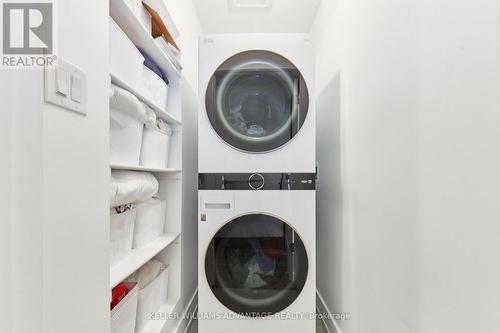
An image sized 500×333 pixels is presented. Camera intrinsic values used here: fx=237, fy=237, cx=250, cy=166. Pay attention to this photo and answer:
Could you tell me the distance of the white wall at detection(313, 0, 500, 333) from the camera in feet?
1.95

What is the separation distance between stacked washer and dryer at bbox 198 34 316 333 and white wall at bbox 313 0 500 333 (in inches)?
9.5

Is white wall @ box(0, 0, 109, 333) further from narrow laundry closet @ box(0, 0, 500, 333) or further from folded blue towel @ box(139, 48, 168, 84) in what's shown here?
folded blue towel @ box(139, 48, 168, 84)

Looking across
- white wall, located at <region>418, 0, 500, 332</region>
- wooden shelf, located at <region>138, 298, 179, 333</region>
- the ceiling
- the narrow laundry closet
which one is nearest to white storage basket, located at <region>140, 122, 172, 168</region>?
the narrow laundry closet

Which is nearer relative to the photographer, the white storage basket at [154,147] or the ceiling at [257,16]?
the white storage basket at [154,147]

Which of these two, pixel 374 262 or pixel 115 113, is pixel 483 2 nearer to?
pixel 374 262

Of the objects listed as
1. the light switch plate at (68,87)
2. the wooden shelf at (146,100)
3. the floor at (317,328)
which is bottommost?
the floor at (317,328)

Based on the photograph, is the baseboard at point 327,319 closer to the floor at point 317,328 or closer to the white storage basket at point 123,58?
the floor at point 317,328

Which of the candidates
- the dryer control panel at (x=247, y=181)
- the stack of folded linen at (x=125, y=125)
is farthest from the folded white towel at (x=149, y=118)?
the dryer control panel at (x=247, y=181)

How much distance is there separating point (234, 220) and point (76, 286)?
80 centimetres

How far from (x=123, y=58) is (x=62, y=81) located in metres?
0.41

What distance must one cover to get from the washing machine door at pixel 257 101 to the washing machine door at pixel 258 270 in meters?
0.45

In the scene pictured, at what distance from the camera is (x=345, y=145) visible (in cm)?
139

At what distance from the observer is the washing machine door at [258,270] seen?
132cm

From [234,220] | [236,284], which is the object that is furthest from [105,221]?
[236,284]
